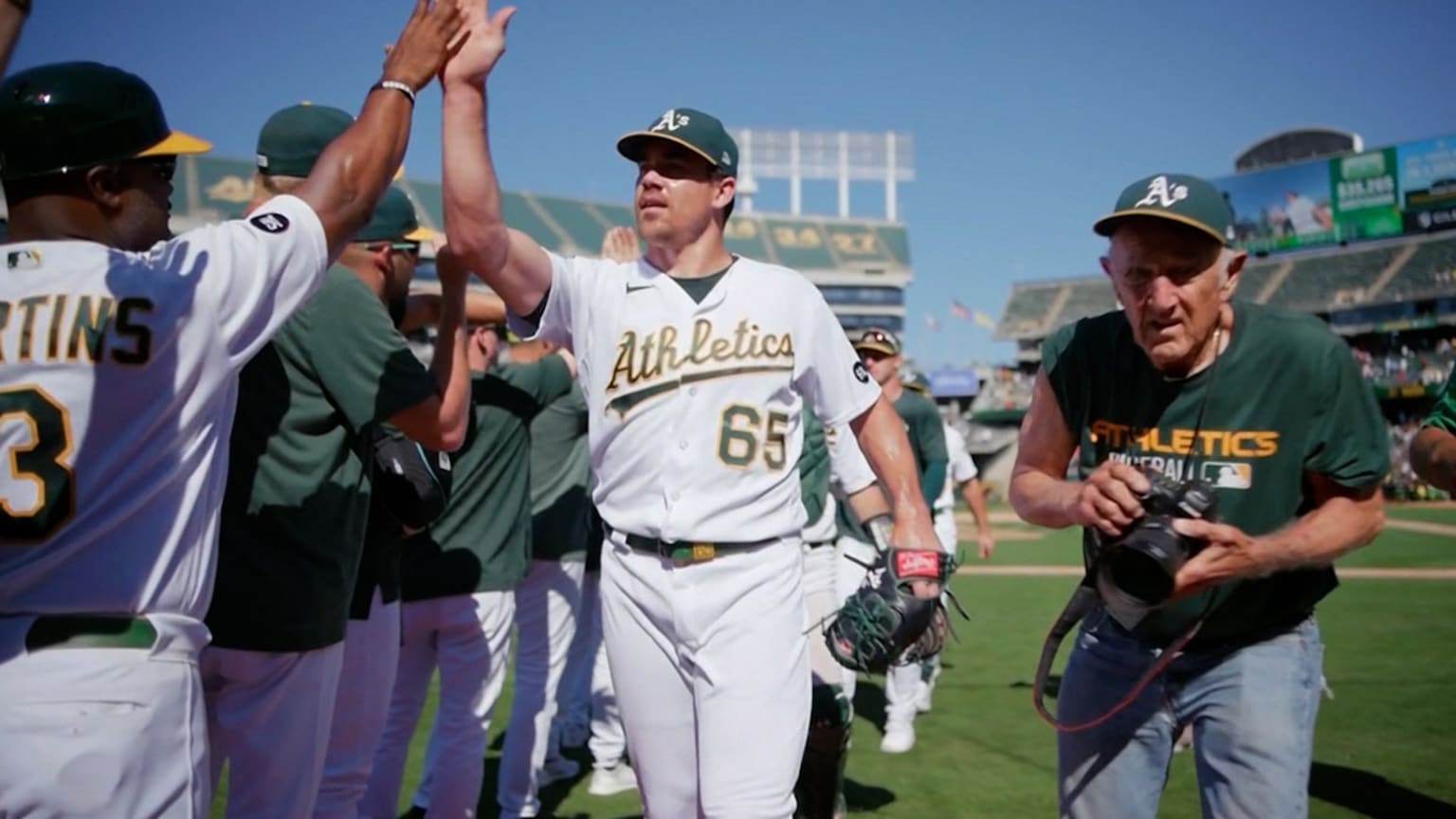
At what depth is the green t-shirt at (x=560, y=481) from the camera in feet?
20.1

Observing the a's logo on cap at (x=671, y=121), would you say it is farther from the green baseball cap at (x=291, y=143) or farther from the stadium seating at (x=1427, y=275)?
the stadium seating at (x=1427, y=275)

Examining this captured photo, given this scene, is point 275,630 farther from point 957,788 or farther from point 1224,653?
point 957,788

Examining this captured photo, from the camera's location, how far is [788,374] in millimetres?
3451

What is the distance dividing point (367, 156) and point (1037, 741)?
570 cm

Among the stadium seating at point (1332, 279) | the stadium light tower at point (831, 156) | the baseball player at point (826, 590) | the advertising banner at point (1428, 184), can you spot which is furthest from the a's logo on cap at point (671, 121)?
the stadium light tower at point (831, 156)

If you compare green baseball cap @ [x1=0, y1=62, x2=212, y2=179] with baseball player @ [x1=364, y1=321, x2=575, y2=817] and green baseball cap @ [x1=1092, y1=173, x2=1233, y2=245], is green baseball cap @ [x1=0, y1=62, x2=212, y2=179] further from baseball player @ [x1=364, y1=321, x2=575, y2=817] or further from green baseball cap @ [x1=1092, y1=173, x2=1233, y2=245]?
baseball player @ [x1=364, y1=321, x2=575, y2=817]

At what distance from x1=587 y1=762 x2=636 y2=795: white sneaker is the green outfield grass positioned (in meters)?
0.08

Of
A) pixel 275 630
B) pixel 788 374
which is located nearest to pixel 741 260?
pixel 788 374

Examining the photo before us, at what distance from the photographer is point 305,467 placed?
9.89 ft

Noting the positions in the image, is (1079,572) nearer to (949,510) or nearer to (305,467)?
(949,510)

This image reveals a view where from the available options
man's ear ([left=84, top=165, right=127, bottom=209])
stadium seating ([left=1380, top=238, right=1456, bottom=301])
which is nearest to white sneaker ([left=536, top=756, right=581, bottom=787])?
man's ear ([left=84, top=165, right=127, bottom=209])

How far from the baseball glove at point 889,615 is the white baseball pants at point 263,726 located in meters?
1.63

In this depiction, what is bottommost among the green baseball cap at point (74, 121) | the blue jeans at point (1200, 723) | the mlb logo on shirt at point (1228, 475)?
the blue jeans at point (1200, 723)

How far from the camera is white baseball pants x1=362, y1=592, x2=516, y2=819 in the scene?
4.68 m
